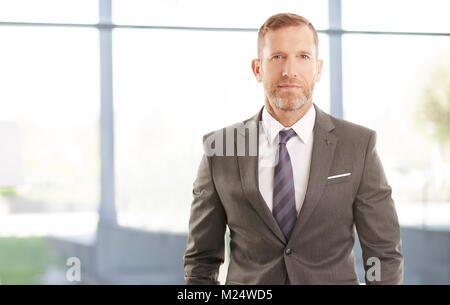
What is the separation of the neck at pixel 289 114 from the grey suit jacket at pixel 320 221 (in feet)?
0.14

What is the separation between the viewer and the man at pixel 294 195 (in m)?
1.17

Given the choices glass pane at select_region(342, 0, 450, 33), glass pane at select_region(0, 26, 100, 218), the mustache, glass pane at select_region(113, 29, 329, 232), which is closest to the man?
the mustache

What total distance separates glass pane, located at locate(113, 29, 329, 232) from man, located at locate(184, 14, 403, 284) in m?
2.10

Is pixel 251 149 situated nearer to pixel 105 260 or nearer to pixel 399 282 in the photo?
pixel 399 282

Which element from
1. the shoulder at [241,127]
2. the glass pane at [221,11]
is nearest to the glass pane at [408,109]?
the glass pane at [221,11]

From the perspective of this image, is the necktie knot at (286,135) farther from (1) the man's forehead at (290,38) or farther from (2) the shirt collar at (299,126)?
A: (1) the man's forehead at (290,38)

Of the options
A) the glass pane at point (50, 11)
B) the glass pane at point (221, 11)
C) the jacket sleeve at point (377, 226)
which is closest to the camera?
the jacket sleeve at point (377, 226)

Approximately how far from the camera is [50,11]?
3252 millimetres

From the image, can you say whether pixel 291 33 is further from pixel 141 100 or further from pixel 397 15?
pixel 397 15

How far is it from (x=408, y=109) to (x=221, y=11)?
4.68 feet

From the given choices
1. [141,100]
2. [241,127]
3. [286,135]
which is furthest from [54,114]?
[286,135]

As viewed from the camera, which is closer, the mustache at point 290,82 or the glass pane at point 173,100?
the mustache at point 290,82

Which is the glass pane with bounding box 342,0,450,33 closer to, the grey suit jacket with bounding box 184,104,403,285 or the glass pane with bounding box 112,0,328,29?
the glass pane with bounding box 112,0,328,29

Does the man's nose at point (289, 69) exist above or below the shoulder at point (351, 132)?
above
